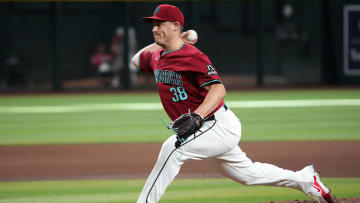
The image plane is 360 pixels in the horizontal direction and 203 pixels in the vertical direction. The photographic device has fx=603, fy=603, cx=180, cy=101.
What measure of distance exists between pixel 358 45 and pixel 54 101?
10.7m

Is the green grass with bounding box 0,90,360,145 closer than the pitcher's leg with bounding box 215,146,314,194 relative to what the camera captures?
No

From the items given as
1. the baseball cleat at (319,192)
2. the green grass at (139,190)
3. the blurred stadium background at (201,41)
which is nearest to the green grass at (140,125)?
the green grass at (139,190)

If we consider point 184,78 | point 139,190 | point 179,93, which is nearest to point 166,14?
point 184,78

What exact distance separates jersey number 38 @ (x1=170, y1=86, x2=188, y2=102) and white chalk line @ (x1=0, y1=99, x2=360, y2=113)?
10.9 m

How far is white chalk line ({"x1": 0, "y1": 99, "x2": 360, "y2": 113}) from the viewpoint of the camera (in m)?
15.5

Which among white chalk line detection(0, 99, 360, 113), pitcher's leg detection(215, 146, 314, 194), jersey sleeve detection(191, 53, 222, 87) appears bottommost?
white chalk line detection(0, 99, 360, 113)

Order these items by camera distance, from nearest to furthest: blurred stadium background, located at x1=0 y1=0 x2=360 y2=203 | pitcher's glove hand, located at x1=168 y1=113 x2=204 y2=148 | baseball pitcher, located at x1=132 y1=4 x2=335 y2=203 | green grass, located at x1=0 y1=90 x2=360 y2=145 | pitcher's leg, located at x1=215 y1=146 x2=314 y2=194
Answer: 1. pitcher's glove hand, located at x1=168 y1=113 x2=204 y2=148
2. baseball pitcher, located at x1=132 y1=4 x2=335 y2=203
3. pitcher's leg, located at x1=215 y1=146 x2=314 y2=194
4. green grass, located at x1=0 y1=90 x2=360 y2=145
5. blurred stadium background, located at x1=0 y1=0 x2=360 y2=203

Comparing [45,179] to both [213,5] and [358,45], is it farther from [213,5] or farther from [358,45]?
[358,45]

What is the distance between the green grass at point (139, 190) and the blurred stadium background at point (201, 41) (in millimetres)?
13976

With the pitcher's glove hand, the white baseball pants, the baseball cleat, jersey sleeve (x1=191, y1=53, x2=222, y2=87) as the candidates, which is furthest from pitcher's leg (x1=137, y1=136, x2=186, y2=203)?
the baseball cleat

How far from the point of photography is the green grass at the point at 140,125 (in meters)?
10.7

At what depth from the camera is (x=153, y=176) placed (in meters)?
4.48

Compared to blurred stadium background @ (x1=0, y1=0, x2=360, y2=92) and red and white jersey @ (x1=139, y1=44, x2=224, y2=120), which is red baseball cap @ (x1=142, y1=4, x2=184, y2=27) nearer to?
red and white jersey @ (x1=139, y1=44, x2=224, y2=120)

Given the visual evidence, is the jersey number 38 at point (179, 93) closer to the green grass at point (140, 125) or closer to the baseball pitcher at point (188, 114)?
the baseball pitcher at point (188, 114)
